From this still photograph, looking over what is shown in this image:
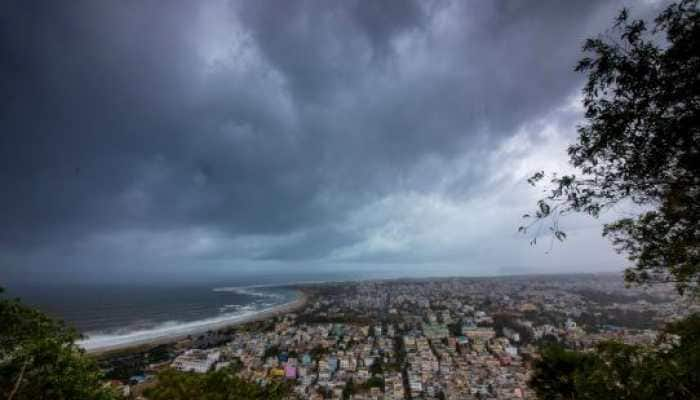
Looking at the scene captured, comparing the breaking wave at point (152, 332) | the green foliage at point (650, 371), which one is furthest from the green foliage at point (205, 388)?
the breaking wave at point (152, 332)

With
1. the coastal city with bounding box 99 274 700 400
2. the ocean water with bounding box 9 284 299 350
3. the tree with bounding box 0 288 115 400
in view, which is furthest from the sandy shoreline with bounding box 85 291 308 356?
the tree with bounding box 0 288 115 400

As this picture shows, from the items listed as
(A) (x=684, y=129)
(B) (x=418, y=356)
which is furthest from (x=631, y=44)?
(B) (x=418, y=356)

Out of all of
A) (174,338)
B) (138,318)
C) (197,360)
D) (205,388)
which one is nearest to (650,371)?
(205,388)

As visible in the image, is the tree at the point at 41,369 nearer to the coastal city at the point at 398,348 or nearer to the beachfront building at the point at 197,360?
the coastal city at the point at 398,348

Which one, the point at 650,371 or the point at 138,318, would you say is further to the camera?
the point at 138,318

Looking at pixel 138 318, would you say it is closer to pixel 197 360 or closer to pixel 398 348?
pixel 197 360

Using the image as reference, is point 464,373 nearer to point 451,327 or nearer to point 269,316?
point 451,327

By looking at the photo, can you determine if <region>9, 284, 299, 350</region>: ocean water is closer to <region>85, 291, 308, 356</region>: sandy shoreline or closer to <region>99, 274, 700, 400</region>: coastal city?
<region>85, 291, 308, 356</region>: sandy shoreline
